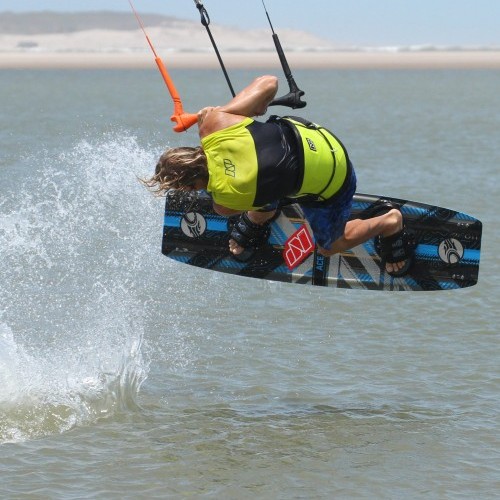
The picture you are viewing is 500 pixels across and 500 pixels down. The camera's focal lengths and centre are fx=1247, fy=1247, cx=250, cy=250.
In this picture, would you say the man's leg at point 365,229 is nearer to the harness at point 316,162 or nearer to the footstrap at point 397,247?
the footstrap at point 397,247

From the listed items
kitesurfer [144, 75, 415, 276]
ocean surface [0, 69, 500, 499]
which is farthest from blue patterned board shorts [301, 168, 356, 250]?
ocean surface [0, 69, 500, 499]

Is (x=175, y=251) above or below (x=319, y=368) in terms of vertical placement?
above

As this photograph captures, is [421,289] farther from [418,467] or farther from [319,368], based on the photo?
[418,467]

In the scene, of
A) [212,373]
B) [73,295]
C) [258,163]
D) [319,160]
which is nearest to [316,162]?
[319,160]

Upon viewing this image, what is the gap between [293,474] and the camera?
7910mm

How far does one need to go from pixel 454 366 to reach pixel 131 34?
193 meters

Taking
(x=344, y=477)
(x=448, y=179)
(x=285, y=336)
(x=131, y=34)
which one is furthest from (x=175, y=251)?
(x=131, y=34)

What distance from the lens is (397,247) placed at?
973 cm

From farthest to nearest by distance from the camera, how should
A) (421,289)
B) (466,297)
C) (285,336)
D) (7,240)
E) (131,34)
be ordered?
(131,34) → (7,240) → (466,297) → (285,336) → (421,289)

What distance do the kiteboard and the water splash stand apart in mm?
1018

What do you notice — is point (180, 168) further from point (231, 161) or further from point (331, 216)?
point (331, 216)

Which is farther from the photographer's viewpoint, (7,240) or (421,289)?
(7,240)

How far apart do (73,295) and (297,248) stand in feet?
10.6

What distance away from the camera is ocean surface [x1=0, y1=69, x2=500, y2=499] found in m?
7.93
